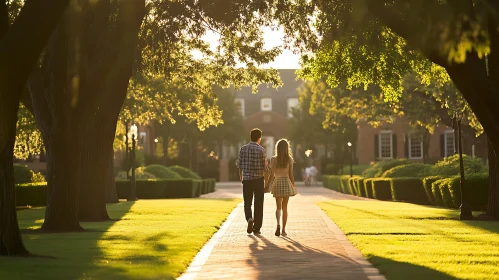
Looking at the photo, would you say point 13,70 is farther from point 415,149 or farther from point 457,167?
point 415,149

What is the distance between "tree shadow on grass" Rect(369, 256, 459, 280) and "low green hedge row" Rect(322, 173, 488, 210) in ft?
45.1

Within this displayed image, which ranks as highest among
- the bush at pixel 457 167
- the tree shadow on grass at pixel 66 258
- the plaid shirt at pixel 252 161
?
the bush at pixel 457 167

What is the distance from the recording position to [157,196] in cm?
4166

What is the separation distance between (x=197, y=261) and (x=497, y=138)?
584cm

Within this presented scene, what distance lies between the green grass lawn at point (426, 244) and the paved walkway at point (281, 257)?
285 mm

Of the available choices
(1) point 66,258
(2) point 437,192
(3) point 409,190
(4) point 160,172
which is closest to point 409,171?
(3) point 409,190

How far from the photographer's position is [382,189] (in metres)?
39.8

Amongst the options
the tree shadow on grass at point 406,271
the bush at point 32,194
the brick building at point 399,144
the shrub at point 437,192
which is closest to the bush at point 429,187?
the shrub at point 437,192

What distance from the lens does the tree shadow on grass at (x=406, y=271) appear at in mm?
10352

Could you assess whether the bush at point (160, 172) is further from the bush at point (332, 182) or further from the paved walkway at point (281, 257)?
the paved walkway at point (281, 257)

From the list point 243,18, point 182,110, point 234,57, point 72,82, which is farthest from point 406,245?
point 182,110

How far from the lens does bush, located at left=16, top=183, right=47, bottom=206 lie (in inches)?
1283

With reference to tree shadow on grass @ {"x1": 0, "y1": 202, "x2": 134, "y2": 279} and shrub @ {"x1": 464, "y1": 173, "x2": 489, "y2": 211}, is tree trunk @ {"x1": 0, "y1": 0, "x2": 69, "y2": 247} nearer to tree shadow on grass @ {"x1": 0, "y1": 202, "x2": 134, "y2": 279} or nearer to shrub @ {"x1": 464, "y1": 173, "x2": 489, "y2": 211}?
tree shadow on grass @ {"x1": 0, "y1": 202, "x2": 134, "y2": 279}

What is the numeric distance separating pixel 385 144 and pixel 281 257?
59.0 m
